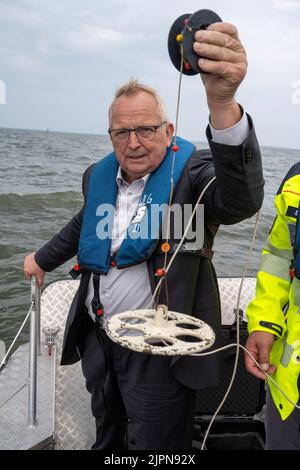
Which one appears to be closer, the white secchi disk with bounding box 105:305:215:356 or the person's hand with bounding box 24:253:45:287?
the white secchi disk with bounding box 105:305:215:356

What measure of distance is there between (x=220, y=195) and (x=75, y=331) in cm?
110

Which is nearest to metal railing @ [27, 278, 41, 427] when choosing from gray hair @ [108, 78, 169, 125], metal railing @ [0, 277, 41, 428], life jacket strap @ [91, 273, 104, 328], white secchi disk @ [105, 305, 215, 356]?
metal railing @ [0, 277, 41, 428]

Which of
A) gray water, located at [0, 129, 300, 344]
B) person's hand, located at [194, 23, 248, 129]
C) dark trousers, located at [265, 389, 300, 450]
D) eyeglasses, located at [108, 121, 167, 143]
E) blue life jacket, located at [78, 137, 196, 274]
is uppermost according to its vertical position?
person's hand, located at [194, 23, 248, 129]

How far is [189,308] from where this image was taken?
1832mm

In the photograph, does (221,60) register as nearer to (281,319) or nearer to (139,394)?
(281,319)

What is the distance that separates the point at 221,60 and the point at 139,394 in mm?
1494

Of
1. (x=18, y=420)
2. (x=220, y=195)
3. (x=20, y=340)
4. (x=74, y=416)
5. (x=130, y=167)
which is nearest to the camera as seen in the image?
(x=220, y=195)

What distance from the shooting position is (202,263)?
6.31ft

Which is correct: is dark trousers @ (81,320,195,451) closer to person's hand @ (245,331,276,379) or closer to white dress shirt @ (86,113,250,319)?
white dress shirt @ (86,113,250,319)

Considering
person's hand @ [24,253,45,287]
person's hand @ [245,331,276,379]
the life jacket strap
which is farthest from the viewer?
person's hand @ [24,253,45,287]

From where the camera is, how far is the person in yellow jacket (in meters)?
1.59

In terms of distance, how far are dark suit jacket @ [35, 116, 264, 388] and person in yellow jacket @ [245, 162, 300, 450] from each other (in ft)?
0.72
